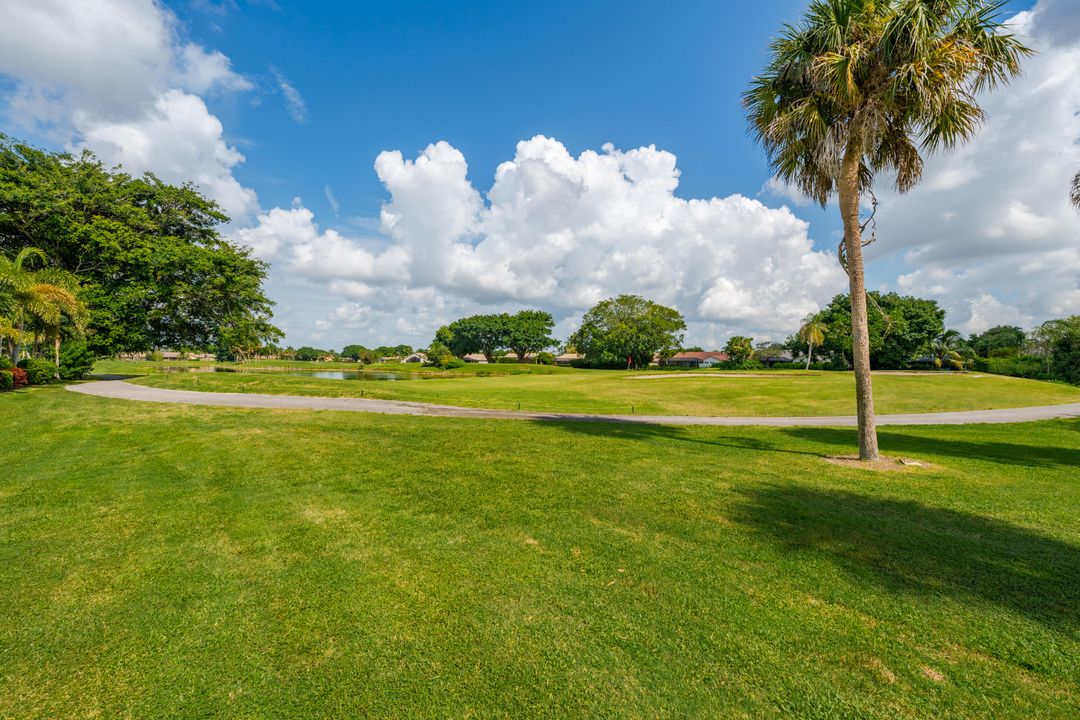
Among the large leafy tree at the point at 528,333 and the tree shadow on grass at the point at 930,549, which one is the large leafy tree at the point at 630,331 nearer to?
the large leafy tree at the point at 528,333

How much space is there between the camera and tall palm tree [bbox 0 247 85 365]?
18438mm

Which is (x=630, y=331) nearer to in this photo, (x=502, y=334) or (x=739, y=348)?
(x=739, y=348)

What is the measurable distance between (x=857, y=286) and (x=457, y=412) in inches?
530

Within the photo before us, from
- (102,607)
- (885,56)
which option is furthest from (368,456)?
(885,56)

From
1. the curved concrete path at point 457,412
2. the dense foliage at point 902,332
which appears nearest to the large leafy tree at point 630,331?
the dense foliage at point 902,332

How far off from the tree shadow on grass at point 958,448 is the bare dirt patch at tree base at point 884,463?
1.42m

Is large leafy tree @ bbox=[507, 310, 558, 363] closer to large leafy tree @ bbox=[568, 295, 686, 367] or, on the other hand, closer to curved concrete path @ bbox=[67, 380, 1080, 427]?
large leafy tree @ bbox=[568, 295, 686, 367]

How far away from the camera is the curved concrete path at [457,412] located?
54.1 ft

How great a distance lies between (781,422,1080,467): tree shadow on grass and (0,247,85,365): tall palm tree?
31403 millimetres

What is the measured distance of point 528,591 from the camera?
13.2 ft

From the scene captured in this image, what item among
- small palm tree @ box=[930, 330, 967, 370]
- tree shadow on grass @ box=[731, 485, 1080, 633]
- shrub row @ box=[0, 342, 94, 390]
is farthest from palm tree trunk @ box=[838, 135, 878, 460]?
small palm tree @ box=[930, 330, 967, 370]

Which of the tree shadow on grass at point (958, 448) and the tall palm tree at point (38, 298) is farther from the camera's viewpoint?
the tall palm tree at point (38, 298)

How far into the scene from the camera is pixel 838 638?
11.1 feet

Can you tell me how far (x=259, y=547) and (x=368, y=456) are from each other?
427cm
